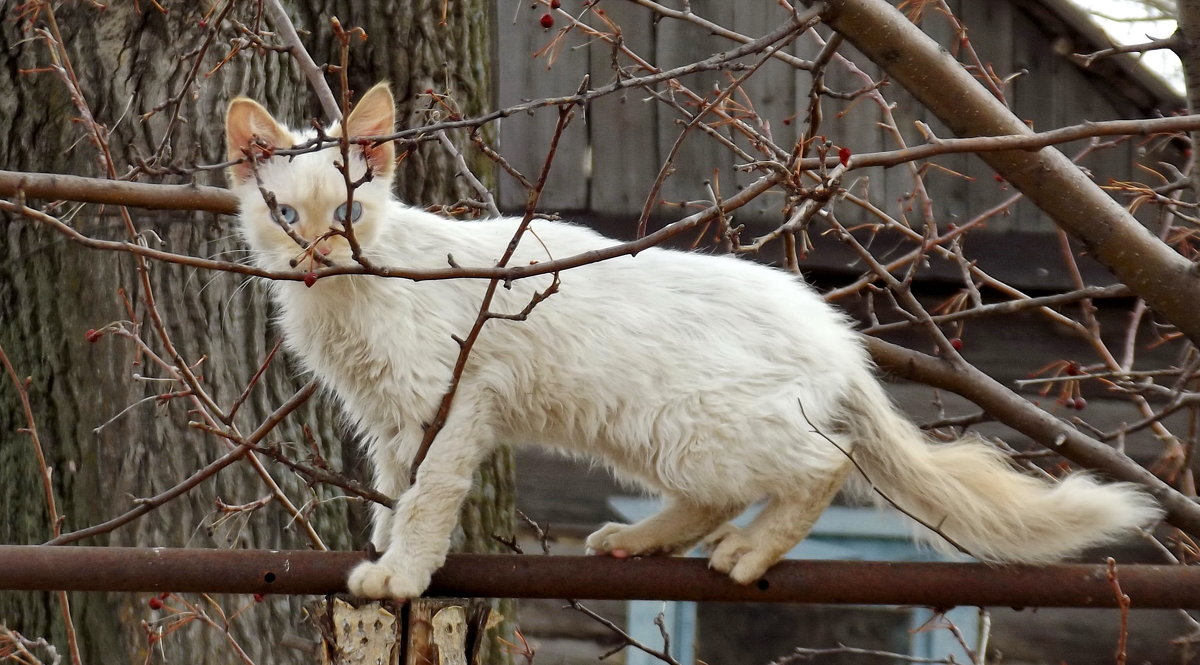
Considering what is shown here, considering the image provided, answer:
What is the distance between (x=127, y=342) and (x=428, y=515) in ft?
5.55

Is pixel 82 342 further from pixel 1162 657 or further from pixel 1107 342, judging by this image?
pixel 1162 657

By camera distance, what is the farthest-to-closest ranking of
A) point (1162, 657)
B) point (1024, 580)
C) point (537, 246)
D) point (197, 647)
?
point (1162, 657), point (197, 647), point (537, 246), point (1024, 580)

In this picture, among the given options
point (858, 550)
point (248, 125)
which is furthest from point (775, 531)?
point (858, 550)

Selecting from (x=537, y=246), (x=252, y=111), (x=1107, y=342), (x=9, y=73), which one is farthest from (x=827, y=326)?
(x=1107, y=342)

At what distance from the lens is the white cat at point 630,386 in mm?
2590

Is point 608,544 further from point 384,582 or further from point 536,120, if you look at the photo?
point 536,120

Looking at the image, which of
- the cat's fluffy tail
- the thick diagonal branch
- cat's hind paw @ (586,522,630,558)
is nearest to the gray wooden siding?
cat's hind paw @ (586,522,630,558)

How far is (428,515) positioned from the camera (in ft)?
8.38

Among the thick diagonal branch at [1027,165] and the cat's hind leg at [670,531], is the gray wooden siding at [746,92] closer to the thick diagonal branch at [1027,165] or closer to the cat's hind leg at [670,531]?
the cat's hind leg at [670,531]

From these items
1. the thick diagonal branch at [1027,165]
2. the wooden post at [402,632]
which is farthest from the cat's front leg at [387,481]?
the thick diagonal branch at [1027,165]

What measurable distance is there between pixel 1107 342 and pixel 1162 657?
1.48m

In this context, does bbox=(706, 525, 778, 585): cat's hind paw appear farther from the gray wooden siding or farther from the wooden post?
the gray wooden siding

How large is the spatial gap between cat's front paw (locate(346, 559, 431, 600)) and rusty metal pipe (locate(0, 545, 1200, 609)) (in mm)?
38

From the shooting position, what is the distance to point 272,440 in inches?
149
